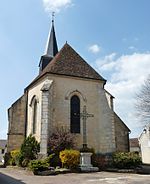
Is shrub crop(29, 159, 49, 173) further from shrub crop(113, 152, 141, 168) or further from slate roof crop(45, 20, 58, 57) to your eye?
slate roof crop(45, 20, 58, 57)

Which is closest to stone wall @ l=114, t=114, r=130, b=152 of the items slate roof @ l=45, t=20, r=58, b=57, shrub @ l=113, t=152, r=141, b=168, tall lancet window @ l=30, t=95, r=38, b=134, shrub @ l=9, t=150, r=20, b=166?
shrub @ l=113, t=152, r=141, b=168

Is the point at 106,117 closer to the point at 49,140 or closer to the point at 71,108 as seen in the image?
the point at 71,108

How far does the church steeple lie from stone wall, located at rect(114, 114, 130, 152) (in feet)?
34.0

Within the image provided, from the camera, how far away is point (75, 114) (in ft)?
65.5

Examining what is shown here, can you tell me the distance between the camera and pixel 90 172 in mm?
15477

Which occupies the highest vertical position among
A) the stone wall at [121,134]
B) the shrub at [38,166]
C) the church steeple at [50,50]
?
the church steeple at [50,50]

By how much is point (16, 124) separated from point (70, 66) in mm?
7187

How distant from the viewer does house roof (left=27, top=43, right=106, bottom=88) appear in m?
20.5

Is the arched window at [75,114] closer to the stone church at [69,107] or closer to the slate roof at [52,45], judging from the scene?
the stone church at [69,107]

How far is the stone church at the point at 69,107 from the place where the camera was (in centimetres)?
1920

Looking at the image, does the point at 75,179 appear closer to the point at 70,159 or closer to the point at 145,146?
the point at 70,159

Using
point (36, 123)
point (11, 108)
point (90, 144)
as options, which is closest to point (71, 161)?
point (90, 144)

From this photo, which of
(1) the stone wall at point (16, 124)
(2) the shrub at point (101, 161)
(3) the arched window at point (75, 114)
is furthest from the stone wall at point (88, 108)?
(1) the stone wall at point (16, 124)

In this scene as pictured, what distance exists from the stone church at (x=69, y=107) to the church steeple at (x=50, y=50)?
5469 mm
